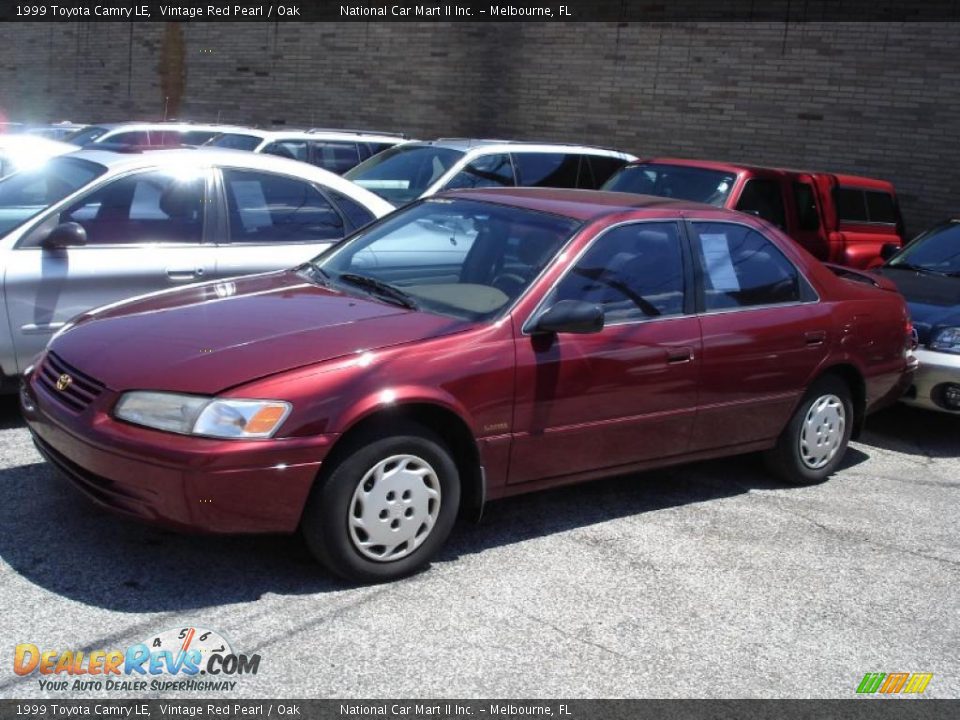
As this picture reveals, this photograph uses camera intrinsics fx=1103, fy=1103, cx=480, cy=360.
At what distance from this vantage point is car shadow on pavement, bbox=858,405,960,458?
7434mm

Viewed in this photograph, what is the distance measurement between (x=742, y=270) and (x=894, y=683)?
7.87ft

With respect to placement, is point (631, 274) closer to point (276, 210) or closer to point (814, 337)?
point (814, 337)

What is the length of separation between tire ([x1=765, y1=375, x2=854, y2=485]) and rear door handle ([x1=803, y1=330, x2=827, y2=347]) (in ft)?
0.83

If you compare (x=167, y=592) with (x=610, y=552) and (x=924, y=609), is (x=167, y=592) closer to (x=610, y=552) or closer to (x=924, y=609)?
(x=610, y=552)

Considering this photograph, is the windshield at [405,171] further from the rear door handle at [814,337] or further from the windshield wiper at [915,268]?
the rear door handle at [814,337]

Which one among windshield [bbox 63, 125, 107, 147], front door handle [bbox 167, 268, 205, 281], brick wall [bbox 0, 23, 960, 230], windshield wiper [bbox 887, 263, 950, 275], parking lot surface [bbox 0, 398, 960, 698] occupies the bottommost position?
parking lot surface [bbox 0, 398, 960, 698]

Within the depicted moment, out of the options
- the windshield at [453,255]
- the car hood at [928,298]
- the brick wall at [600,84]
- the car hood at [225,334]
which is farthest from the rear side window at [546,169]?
the car hood at [225,334]

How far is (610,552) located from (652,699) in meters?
1.30

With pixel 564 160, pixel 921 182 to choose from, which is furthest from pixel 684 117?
pixel 564 160

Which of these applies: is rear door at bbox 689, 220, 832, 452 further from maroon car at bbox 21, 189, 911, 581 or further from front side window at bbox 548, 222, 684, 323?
front side window at bbox 548, 222, 684, 323

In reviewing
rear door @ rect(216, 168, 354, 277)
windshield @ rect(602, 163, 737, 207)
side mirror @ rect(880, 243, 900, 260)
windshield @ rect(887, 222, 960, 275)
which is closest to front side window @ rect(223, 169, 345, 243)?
rear door @ rect(216, 168, 354, 277)

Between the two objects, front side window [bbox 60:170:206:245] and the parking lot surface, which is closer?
the parking lot surface

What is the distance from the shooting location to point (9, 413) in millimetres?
6293

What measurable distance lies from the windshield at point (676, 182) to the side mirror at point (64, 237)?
17.7 ft
